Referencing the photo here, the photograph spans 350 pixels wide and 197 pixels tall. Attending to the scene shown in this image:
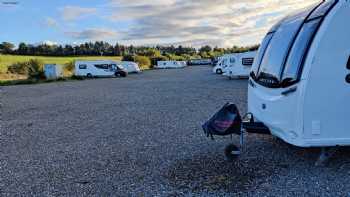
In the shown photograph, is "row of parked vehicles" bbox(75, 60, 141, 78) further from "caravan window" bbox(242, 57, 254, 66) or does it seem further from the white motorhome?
"caravan window" bbox(242, 57, 254, 66)

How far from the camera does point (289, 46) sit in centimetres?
454

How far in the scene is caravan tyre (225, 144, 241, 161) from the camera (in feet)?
16.1

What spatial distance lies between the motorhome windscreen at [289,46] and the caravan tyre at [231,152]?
102cm

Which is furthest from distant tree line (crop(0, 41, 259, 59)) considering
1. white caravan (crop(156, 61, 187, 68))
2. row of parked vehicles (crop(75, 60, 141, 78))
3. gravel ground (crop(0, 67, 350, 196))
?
→ gravel ground (crop(0, 67, 350, 196))

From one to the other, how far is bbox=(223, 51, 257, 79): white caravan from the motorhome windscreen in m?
21.6

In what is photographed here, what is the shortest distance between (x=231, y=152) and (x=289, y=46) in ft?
5.53

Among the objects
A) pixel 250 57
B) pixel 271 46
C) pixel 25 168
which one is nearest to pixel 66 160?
pixel 25 168

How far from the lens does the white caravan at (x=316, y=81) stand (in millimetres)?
4020

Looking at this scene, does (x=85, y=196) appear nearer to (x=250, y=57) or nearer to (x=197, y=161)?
(x=197, y=161)

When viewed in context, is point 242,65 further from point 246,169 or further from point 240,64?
point 246,169

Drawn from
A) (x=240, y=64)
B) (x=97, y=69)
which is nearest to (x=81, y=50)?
(x=97, y=69)

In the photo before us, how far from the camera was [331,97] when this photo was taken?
4.12 metres

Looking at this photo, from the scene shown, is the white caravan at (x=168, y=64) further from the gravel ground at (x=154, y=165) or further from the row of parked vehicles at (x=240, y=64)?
the gravel ground at (x=154, y=165)

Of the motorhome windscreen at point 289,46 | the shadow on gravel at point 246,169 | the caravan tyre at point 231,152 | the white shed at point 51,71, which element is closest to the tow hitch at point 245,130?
the caravan tyre at point 231,152
